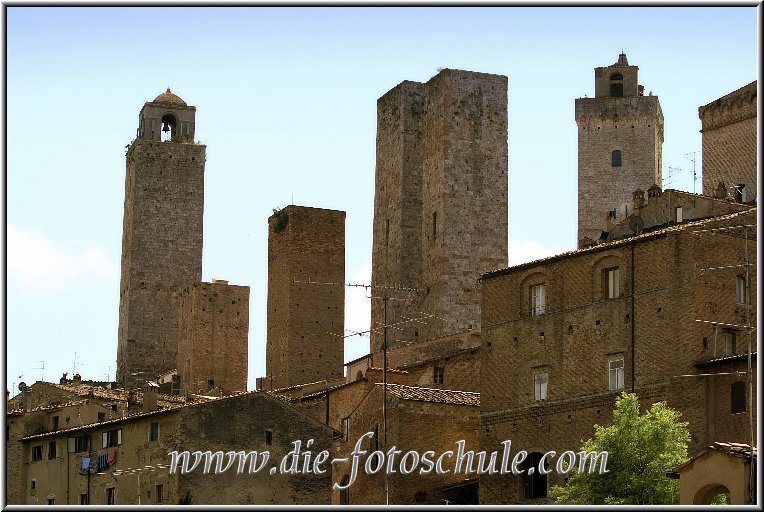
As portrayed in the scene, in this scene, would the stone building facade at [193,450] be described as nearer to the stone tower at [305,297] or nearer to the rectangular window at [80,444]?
the rectangular window at [80,444]

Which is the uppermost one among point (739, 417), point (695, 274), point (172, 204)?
point (172, 204)

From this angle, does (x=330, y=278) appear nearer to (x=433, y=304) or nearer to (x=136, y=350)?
(x=433, y=304)

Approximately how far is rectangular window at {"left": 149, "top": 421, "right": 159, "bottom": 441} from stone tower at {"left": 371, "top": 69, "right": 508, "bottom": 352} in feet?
46.7

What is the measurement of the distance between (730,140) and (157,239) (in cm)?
2322

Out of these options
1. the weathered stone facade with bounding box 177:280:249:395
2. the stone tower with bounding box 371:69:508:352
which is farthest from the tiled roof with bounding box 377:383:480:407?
the weathered stone facade with bounding box 177:280:249:395

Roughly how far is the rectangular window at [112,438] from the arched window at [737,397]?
51.5ft

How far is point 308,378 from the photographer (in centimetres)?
6116

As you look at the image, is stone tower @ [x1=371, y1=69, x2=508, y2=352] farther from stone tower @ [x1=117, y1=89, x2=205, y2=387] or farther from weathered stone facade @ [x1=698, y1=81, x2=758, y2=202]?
stone tower @ [x1=117, y1=89, x2=205, y2=387]

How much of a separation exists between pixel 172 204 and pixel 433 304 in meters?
17.7

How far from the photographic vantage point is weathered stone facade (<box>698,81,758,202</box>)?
62.7 m

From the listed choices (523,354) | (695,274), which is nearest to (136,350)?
(523,354)

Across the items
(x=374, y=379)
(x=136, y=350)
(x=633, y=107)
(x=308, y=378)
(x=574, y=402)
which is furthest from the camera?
(x=633, y=107)

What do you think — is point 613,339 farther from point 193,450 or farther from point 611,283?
point 193,450

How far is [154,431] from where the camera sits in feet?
157
